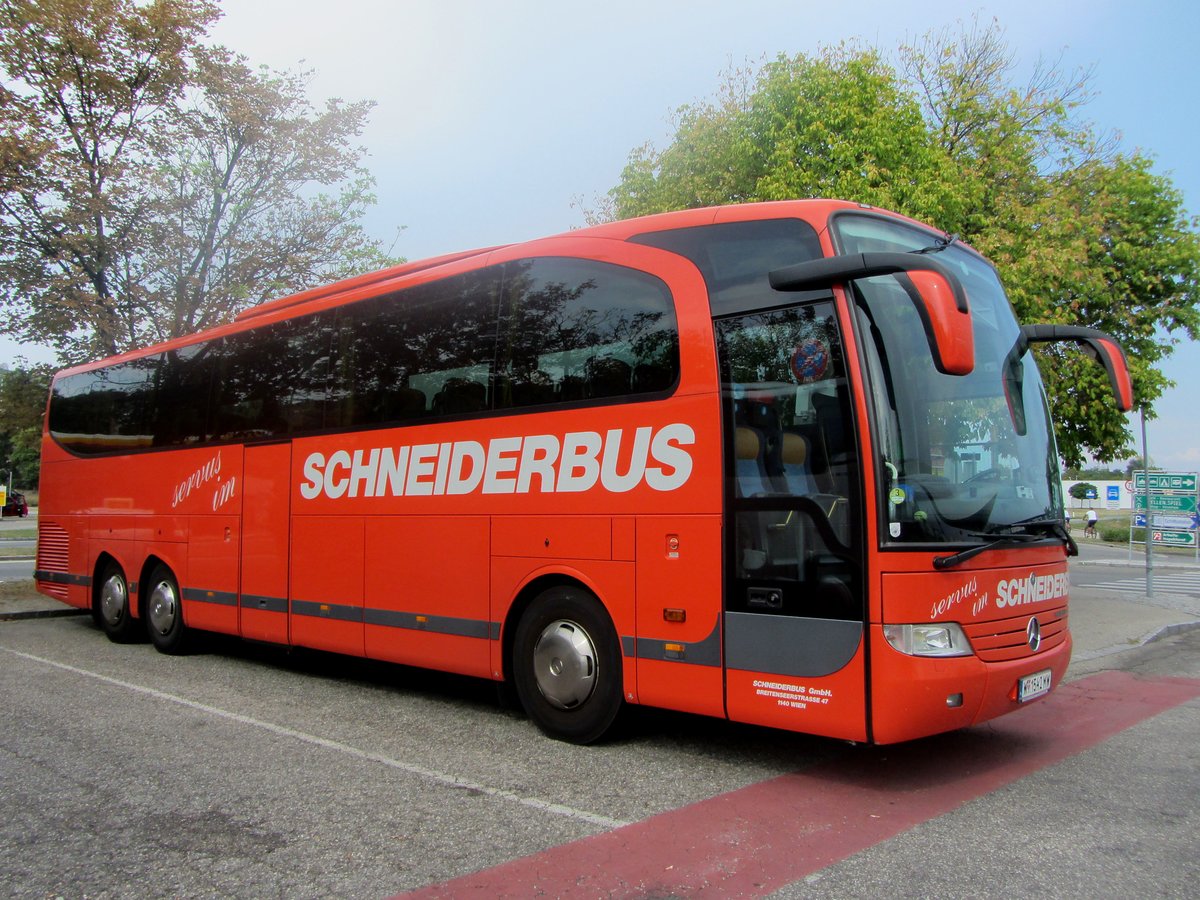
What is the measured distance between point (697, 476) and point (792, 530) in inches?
28.6

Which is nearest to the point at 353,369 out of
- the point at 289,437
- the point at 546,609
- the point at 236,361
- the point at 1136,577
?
the point at 289,437

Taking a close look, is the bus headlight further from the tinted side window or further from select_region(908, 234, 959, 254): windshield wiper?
select_region(908, 234, 959, 254): windshield wiper

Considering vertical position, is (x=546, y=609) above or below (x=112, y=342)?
below

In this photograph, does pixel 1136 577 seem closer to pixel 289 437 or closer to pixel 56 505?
pixel 289 437

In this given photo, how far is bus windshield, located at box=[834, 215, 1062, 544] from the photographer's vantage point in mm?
5078

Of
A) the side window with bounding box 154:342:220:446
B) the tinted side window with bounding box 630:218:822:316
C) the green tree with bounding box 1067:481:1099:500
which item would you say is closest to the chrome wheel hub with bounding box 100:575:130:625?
the side window with bounding box 154:342:220:446

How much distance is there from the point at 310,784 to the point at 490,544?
2.20 meters

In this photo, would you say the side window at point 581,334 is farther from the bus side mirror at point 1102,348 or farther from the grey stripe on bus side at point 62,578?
the grey stripe on bus side at point 62,578

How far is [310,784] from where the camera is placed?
17.8ft

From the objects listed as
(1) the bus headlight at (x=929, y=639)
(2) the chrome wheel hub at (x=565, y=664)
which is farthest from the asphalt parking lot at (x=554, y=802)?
(1) the bus headlight at (x=929, y=639)

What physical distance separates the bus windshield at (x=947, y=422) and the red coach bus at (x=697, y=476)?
0.02m

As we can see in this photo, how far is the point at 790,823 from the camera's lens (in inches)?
186

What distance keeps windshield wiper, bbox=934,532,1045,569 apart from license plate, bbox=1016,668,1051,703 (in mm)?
A: 816

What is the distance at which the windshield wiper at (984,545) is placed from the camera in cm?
500
